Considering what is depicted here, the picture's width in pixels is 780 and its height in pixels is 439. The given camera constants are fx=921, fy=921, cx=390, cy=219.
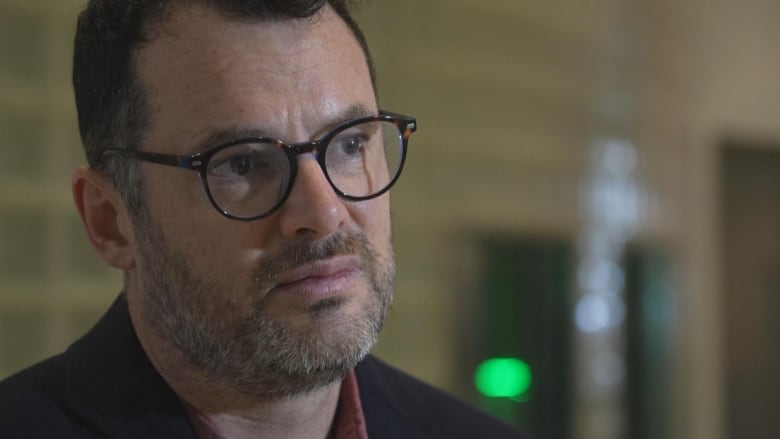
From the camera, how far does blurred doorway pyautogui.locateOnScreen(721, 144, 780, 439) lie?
12.8 feet

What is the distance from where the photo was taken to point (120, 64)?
3.39 feet

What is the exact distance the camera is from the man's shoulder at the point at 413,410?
1164 millimetres

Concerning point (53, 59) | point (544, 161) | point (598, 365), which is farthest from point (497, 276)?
point (53, 59)

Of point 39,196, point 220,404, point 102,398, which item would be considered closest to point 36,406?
point 102,398

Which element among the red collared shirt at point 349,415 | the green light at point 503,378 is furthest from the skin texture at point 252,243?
the green light at point 503,378

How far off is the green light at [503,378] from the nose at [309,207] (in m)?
1.79

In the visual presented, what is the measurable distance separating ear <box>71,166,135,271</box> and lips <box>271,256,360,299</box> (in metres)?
0.21

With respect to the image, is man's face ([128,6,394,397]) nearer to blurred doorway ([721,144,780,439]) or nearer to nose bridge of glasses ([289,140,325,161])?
nose bridge of glasses ([289,140,325,161])

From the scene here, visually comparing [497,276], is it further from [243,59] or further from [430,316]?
[243,59]

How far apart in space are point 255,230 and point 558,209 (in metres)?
2.10

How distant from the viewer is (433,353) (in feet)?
8.42

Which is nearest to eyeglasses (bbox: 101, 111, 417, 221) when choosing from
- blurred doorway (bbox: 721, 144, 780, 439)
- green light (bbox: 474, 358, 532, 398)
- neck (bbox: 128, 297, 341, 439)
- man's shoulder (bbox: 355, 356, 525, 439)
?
neck (bbox: 128, 297, 341, 439)

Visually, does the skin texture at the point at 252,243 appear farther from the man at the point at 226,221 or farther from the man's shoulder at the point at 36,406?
the man's shoulder at the point at 36,406

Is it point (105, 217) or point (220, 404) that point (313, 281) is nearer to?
point (220, 404)
